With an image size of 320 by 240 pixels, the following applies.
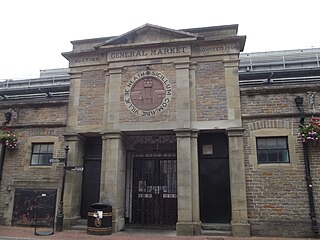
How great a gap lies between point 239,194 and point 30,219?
27.3 ft

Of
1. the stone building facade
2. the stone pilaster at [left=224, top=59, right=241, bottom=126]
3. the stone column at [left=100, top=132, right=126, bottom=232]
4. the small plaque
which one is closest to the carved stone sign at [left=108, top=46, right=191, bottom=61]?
the stone building facade

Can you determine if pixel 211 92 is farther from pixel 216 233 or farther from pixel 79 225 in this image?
pixel 79 225

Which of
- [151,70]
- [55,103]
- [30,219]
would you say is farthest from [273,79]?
[30,219]

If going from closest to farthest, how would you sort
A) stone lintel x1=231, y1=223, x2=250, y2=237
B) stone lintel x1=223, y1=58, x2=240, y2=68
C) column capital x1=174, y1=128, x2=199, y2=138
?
stone lintel x1=231, y1=223, x2=250, y2=237
column capital x1=174, y1=128, x2=199, y2=138
stone lintel x1=223, y1=58, x2=240, y2=68

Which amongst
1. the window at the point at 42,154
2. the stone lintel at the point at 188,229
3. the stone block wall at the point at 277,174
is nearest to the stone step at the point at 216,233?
the stone lintel at the point at 188,229

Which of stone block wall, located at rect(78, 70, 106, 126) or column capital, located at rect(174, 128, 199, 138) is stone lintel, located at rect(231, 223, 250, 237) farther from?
stone block wall, located at rect(78, 70, 106, 126)

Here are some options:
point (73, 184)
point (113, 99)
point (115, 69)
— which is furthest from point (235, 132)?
point (73, 184)

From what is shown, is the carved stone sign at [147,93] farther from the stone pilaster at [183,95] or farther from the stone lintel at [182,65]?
the stone lintel at [182,65]

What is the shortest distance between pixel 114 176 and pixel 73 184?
1.91 metres

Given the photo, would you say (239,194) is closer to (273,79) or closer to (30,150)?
(273,79)

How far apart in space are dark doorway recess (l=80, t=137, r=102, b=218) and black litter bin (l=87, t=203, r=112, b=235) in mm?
1748

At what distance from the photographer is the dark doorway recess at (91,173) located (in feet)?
37.2

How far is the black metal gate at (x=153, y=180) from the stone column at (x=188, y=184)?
1414 mm

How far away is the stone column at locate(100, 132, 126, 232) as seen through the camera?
1015cm
